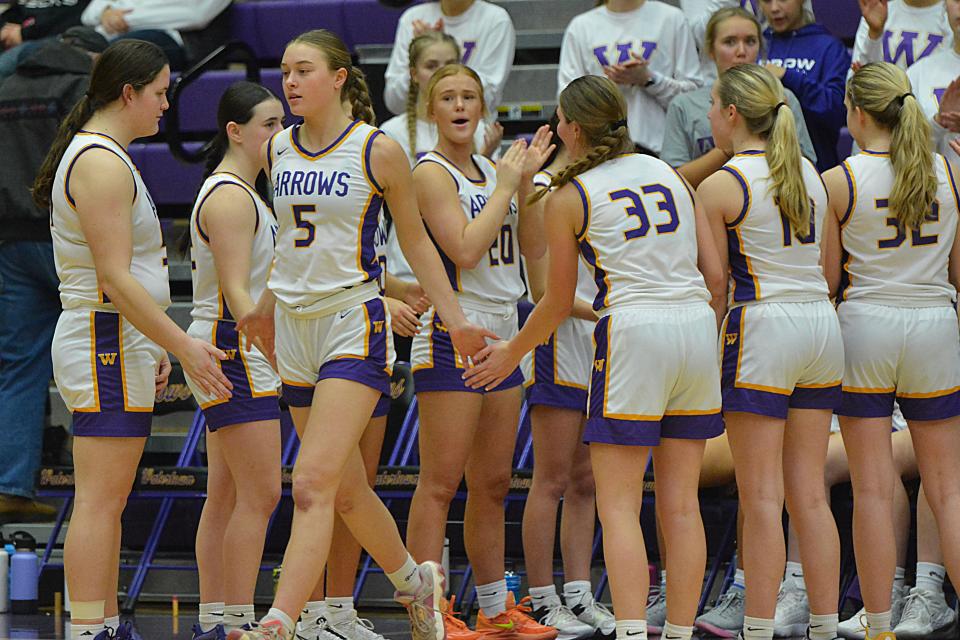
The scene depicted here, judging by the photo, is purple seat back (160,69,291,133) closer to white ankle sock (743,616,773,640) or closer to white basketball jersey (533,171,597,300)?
white basketball jersey (533,171,597,300)

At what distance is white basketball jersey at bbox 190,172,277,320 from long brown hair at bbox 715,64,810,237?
170 centimetres

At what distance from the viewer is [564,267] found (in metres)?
4.61

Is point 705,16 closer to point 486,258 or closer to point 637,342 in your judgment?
point 486,258

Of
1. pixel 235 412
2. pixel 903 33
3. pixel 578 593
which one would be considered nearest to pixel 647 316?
pixel 235 412

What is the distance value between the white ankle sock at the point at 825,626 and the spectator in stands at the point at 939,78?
2.29m

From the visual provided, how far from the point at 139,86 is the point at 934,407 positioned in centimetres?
300

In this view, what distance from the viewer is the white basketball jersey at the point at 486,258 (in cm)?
530

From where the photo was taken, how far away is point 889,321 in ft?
16.4

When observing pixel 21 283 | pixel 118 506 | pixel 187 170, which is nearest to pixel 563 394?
pixel 118 506

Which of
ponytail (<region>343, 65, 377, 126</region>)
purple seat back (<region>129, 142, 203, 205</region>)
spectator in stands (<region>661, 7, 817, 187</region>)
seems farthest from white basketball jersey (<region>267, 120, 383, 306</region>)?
purple seat back (<region>129, 142, 203, 205</region>)

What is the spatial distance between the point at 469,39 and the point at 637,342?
3.66 metres

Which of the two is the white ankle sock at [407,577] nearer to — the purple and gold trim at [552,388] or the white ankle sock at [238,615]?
the white ankle sock at [238,615]

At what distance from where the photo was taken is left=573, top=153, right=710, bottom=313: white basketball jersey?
14.8 ft

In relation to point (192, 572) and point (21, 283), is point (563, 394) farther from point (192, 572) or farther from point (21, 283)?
point (21, 283)
